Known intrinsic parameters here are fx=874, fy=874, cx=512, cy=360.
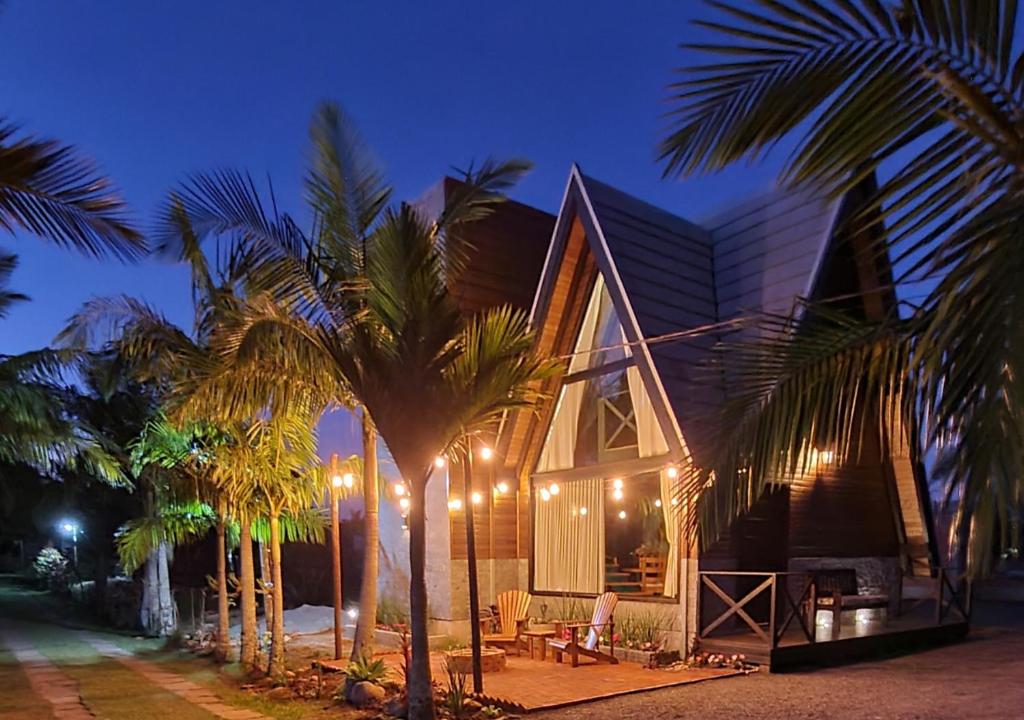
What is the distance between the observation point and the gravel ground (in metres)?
8.18

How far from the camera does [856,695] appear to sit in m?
8.96

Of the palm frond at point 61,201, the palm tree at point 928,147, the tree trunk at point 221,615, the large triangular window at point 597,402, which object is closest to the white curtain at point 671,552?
the large triangular window at point 597,402

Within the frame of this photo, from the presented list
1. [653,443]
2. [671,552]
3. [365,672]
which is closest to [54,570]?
[365,672]

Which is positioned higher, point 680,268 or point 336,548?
point 680,268

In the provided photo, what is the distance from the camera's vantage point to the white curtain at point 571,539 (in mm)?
12961

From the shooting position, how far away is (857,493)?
14.5 meters

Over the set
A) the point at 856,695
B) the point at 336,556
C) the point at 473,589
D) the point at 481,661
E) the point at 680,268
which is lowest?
the point at 856,695

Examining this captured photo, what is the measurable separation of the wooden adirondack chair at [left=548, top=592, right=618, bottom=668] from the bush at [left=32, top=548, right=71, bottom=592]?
19549mm

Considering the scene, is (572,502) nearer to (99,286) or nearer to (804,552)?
(804,552)

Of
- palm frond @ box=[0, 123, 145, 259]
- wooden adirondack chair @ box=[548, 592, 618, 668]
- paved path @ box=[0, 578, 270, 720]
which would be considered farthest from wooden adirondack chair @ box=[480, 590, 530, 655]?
palm frond @ box=[0, 123, 145, 259]

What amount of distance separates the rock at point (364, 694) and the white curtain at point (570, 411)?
221 inches

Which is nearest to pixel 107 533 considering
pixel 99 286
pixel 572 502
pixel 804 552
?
pixel 99 286

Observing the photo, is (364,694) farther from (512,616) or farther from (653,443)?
(653,443)

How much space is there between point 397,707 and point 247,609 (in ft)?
12.1
